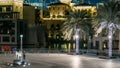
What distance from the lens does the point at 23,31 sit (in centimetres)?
13025

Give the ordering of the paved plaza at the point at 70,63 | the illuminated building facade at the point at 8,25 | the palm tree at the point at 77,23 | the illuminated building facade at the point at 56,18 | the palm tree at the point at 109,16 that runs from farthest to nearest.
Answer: the illuminated building facade at the point at 56,18 → the illuminated building facade at the point at 8,25 → the palm tree at the point at 77,23 → the palm tree at the point at 109,16 → the paved plaza at the point at 70,63

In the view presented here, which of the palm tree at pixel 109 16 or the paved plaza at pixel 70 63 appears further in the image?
the palm tree at pixel 109 16

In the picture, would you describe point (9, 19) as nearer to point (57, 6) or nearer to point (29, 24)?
point (29, 24)

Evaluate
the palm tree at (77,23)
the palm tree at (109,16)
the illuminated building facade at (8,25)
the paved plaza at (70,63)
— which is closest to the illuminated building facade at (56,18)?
the illuminated building facade at (8,25)

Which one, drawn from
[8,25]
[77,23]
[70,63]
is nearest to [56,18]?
[8,25]

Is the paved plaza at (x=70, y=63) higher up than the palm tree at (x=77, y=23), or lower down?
lower down

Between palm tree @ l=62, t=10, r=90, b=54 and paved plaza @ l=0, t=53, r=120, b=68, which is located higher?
palm tree @ l=62, t=10, r=90, b=54

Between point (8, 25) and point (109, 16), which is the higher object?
point (109, 16)

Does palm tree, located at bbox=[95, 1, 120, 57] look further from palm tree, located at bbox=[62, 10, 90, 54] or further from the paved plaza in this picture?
palm tree, located at bbox=[62, 10, 90, 54]

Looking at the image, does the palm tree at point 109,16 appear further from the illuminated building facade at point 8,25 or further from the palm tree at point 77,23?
the illuminated building facade at point 8,25

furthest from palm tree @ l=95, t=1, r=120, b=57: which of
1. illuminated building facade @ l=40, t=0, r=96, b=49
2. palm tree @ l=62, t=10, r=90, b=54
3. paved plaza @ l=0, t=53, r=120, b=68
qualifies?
illuminated building facade @ l=40, t=0, r=96, b=49

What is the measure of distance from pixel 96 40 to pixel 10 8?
34.0m

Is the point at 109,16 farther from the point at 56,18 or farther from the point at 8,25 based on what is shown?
the point at 56,18

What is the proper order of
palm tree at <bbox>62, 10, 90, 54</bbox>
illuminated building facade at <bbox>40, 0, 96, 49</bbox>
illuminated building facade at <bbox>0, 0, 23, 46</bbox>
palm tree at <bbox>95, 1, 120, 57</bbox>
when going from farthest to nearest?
illuminated building facade at <bbox>40, 0, 96, 49</bbox>, illuminated building facade at <bbox>0, 0, 23, 46</bbox>, palm tree at <bbox>62, 10, 90, 54</bbox>, palm tree at <bbox>95, 1, 120, 57</bbox>
